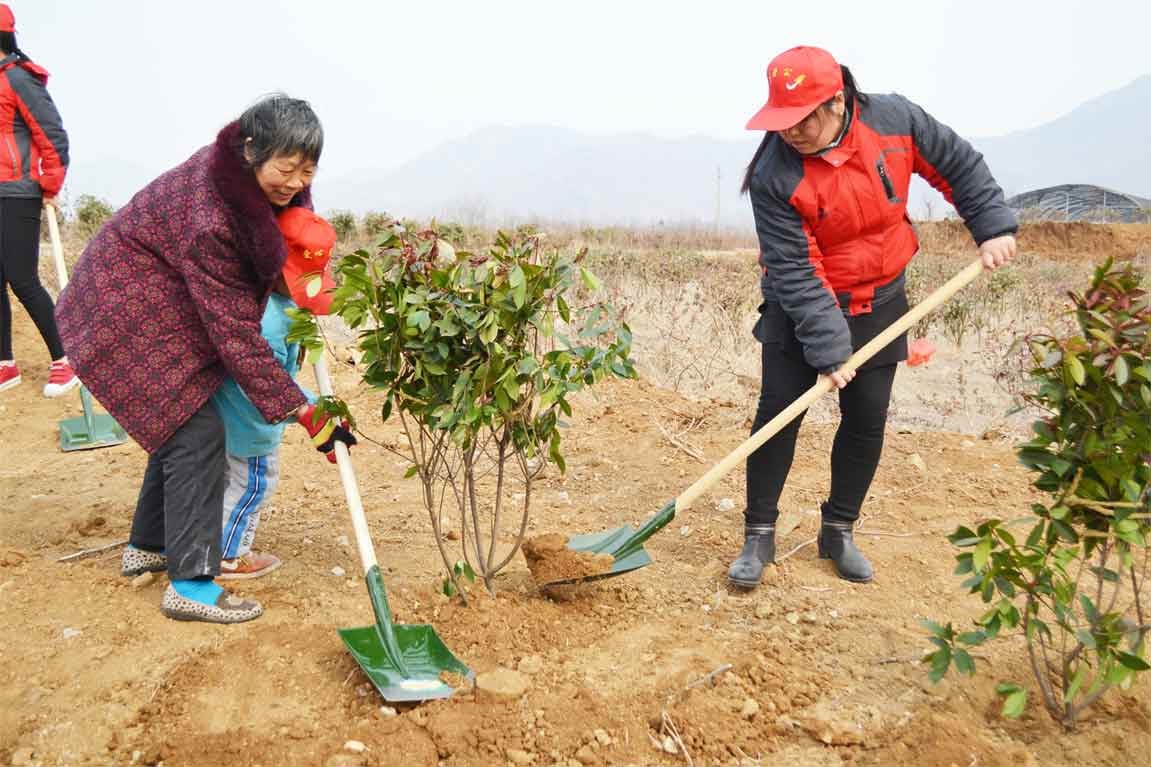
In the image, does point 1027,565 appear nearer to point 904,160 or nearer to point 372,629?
point 904,160

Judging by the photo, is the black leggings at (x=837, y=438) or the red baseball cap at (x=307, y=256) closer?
the red baseball cap at (x=307, y=256)

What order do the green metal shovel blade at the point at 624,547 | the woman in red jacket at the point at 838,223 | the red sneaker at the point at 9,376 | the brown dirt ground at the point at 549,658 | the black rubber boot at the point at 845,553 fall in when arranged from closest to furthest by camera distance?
the brown dirt ground at the point at 549,658
the woman in red jacket at the point at 838,223
the green metal shovel blade at the point at 624,547
the black rubber boot at the point at 845,553
the red sneaker at the point at 9,376

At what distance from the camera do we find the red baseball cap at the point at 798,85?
2.56 metres

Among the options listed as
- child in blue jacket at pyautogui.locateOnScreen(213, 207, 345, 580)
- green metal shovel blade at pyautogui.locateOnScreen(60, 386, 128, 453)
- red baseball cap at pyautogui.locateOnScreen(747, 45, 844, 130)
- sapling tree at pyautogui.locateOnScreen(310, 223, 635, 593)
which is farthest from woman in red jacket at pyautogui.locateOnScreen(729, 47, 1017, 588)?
green metal shovel blade at pyautogui.locateOnScreen(60, 386, 128, 453)

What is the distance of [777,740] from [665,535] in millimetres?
1414

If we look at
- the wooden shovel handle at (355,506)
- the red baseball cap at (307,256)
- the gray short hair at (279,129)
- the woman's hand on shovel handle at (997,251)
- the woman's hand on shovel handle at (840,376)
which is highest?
the gray short hair at (279,129)

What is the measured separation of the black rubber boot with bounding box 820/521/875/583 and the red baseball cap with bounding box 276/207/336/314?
76.4 inches

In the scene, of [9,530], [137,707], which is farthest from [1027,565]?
[9,530]

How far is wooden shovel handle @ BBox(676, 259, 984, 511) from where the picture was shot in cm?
275

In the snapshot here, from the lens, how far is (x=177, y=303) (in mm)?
2695

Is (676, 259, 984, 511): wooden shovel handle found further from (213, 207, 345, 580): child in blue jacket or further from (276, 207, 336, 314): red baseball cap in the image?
(276, 207, 336, 314): red baseball cap

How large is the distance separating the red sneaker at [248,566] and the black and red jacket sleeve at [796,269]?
2.04 meters

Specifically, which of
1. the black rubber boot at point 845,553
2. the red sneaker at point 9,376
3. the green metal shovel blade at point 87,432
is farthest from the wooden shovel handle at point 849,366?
the red sneaker at point 9,376

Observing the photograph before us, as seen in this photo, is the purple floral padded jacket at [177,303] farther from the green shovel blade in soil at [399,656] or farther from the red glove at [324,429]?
the green shovel blade in soil at [399,656]
